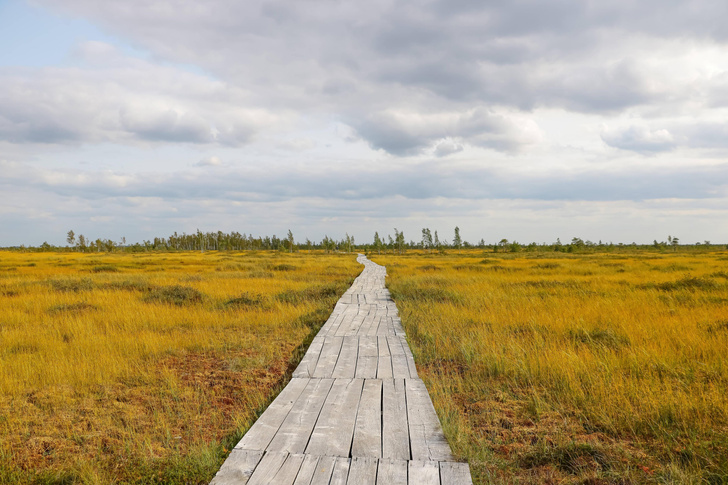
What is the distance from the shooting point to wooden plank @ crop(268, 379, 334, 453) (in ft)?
10.4

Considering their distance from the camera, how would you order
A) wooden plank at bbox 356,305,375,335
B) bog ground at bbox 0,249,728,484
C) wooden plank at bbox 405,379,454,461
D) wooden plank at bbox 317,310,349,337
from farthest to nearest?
wooden plank at bbox 356,305,375,335, wooden plank at bbox 317,310,349,337, bog ground at bbox 0,249,728,484, wooden plank at bbox 405,379,454,461

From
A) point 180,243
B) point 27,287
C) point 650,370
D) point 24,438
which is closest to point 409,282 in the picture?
point 650,370

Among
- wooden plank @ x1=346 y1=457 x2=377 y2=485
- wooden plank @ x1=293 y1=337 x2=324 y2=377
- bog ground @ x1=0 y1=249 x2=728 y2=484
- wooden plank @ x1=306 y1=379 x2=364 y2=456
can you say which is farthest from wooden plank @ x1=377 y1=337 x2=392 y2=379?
wooden plank @ x1=346 y1=457 x2=377 y2=485

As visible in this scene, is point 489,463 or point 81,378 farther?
point 81,378

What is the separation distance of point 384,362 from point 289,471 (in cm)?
289

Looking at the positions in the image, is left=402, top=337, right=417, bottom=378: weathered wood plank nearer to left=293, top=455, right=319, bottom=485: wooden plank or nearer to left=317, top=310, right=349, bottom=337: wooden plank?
left=317, top=310, right=349, bottom=337: wooden plank

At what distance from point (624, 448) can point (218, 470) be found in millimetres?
3494

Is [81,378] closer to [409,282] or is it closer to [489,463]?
[489,463]

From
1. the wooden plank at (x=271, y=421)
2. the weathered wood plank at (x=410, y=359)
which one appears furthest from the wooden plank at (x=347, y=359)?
the weathered wood plank at (x=410, y=359)

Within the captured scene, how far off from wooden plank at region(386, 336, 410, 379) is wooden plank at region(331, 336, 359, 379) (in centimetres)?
56

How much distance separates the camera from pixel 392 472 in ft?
9.11

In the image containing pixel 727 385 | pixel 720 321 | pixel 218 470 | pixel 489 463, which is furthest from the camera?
pixel 720 321

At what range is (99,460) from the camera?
3389mm

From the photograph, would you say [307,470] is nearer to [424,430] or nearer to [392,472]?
[392,472]
